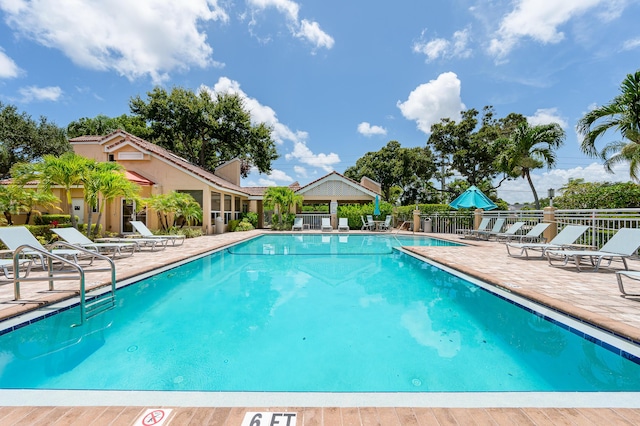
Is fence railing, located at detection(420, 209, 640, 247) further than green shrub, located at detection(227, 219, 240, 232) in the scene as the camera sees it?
No

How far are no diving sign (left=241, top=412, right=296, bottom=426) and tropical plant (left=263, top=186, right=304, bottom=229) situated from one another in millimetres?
19458

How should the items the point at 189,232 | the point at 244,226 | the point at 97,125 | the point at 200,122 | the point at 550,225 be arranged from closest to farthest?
1. the point at 550,225
2. the point at 189,232
3. the point at 244,226
4. the point at 200,122
5. the point at 97,125

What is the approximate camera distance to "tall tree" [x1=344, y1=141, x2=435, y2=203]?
115 ft

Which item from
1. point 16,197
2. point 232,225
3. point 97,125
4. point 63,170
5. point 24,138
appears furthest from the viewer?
point 97,125

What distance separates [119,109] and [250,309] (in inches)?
1318

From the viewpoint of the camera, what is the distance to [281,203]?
2147 centimetres

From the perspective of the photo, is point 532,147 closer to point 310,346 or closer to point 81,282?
point 310,346

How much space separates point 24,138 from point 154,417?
33759 millimetres

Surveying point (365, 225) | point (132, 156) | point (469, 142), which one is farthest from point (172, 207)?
point (469, 142)

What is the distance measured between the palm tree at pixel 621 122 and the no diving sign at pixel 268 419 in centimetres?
1520

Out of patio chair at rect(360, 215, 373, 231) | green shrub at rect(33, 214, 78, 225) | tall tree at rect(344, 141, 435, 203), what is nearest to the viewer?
green shrub at rect(33, 214, 78, 225)

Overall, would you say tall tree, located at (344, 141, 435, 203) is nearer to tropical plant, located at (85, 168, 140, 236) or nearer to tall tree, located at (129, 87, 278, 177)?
tall tree, located at (129, 87, 278, 177)

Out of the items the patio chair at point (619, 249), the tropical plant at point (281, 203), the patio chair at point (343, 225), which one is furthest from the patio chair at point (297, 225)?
the patio chair at point (619, 249)

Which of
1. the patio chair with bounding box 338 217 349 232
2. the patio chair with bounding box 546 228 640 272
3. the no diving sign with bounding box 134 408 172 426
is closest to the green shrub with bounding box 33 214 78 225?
the patio chair with bounding box 338 217 349 232
